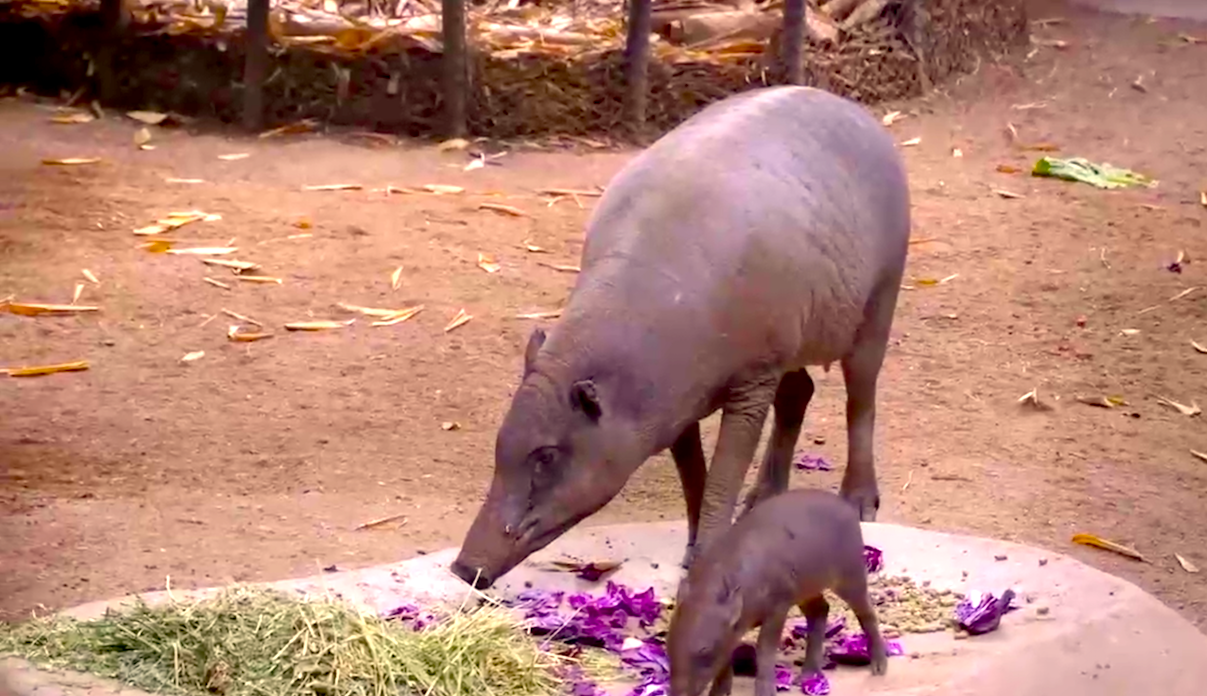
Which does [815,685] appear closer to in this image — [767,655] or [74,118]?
[767,655]

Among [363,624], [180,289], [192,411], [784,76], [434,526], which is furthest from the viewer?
[784,76]

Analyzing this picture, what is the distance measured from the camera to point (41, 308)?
609 centimetres

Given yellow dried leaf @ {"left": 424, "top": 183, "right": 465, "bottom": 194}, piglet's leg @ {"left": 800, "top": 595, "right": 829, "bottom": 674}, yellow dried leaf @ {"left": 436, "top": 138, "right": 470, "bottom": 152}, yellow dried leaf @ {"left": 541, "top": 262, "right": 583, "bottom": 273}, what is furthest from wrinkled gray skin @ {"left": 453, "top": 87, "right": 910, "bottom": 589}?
yellow dried leaf @ {"left": 436, "top": 138, "right": 470, "bottom": 152}

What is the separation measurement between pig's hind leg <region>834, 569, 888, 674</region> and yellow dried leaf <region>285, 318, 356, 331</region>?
3079 millimetres

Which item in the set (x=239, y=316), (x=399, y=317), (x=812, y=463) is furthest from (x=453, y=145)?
(x=812, y=463)

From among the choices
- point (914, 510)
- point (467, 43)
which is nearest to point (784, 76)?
point (467, 43)

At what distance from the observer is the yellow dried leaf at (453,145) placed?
327 inches

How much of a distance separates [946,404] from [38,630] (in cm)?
323

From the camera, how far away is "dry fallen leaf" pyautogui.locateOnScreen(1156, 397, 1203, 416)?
5.49m

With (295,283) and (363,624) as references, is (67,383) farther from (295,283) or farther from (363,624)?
(363,624)

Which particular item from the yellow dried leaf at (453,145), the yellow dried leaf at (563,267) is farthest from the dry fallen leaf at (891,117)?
the yellow dried leaf at (563,267)

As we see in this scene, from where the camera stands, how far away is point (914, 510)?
15.7 ft

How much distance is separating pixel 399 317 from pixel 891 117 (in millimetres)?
3742

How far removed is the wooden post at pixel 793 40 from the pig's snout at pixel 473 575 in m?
5.34
